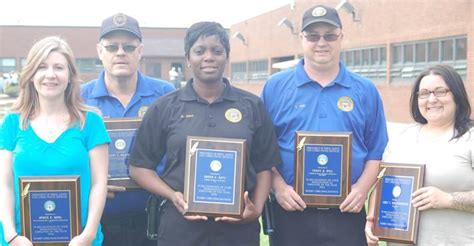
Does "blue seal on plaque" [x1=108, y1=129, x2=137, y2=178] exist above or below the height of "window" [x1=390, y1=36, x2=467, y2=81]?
below

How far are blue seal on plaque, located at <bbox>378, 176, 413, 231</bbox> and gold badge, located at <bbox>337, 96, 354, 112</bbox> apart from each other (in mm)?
569

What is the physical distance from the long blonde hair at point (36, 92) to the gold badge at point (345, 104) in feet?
5.24

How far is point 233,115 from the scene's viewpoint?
3.87m

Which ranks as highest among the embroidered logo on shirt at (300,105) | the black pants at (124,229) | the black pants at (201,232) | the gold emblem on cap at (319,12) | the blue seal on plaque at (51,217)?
the gold emblem on cap at (319,12)

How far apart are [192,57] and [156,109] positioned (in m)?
0.39

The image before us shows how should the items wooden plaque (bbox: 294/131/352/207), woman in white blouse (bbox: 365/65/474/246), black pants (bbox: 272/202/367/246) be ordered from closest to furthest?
1. woman in white blouse (bbox: 365/65/474/246)
2. wooden plaque (bbox: 294/131/352/207)
3. black pants (bbox: 272/202/367/246)

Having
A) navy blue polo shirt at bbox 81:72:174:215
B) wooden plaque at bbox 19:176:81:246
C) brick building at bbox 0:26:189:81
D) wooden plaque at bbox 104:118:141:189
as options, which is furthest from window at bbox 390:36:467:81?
brick building at bbox 0:26:189:81

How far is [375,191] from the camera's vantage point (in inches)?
156

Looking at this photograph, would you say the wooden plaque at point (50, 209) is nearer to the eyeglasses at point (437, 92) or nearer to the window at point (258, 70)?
the eyeglasses at point (437, 92)

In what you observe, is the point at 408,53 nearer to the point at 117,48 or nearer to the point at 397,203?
the point at 117,48

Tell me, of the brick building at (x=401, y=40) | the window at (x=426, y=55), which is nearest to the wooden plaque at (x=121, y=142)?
the brick building at (x=401, y=40)

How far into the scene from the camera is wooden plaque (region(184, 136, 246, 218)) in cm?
373

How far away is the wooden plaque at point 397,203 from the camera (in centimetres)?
375

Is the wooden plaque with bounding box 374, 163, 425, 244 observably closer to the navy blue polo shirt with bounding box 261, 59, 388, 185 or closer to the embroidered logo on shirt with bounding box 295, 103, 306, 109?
the navy blue polo shirt with bounding box 261, 59, 388, 185
